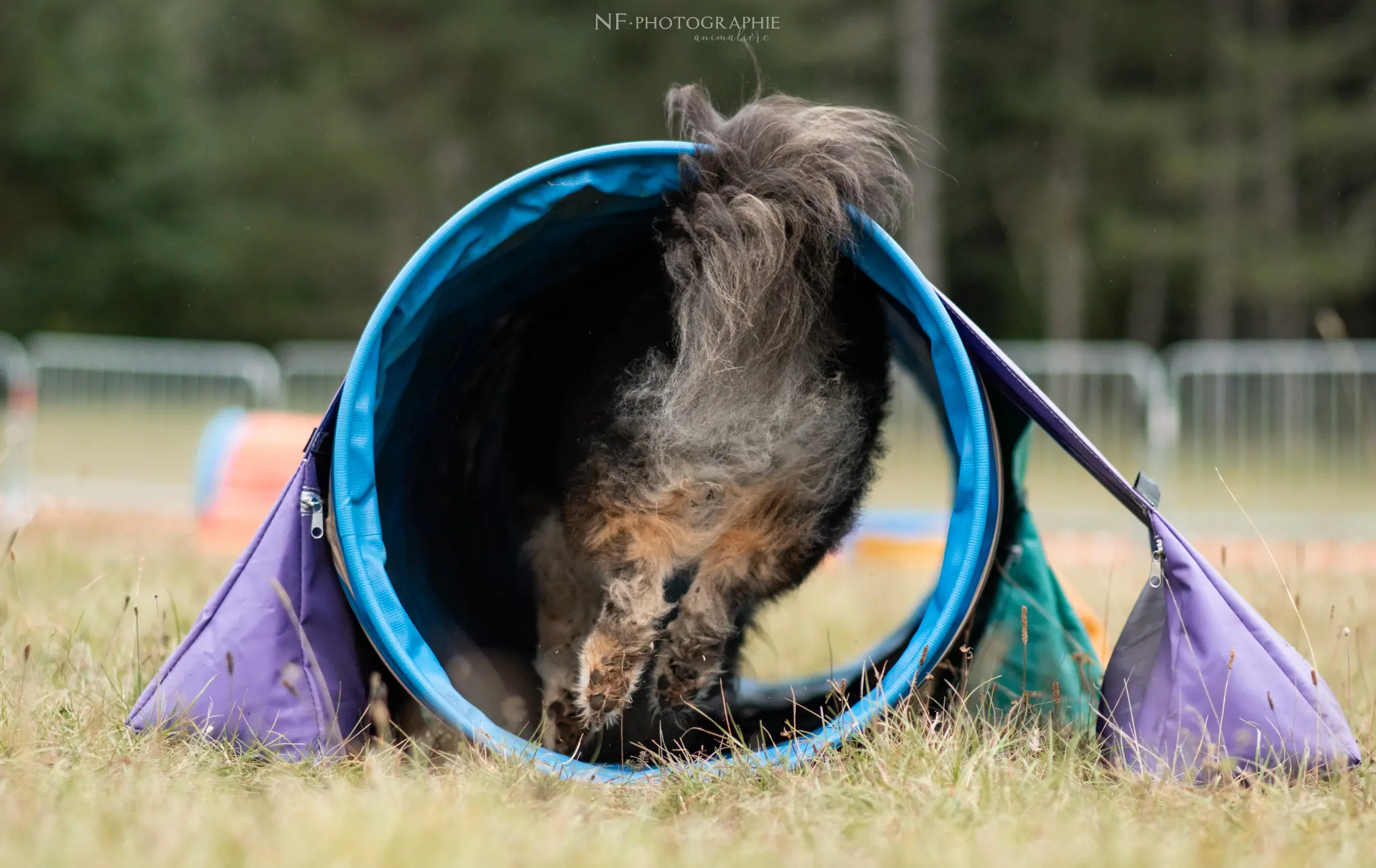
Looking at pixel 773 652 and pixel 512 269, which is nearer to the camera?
pixel 512 269

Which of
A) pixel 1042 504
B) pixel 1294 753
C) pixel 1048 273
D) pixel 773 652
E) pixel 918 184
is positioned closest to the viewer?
pixel 1294 753

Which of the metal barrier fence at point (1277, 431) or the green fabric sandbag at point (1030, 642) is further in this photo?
the metal barrier fence at point (1277, 431)

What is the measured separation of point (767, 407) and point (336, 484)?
105 cm

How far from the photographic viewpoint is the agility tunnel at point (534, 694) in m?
2.66

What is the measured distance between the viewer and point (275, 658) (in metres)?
2.80

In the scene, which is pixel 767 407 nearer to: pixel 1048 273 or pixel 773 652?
pixel 773 652

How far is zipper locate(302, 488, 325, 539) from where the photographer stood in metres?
2.86

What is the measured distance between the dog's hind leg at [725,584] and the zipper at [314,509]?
0.89 metres

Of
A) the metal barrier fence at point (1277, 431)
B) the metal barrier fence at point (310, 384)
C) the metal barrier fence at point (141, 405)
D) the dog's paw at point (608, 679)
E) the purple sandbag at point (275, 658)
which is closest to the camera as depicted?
the purple sandbag at point (275, 658)

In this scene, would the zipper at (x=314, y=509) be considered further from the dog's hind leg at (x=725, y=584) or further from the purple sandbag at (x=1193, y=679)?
the purple sandbag at (x=1193, y=679)

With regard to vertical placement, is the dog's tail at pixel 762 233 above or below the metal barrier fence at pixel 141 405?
above

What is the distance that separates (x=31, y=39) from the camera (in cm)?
2262

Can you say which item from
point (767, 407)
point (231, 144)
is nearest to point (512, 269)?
point (767, 407)

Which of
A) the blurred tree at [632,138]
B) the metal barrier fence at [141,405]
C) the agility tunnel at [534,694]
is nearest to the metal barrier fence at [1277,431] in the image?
the agility tunnel at [534,694]
